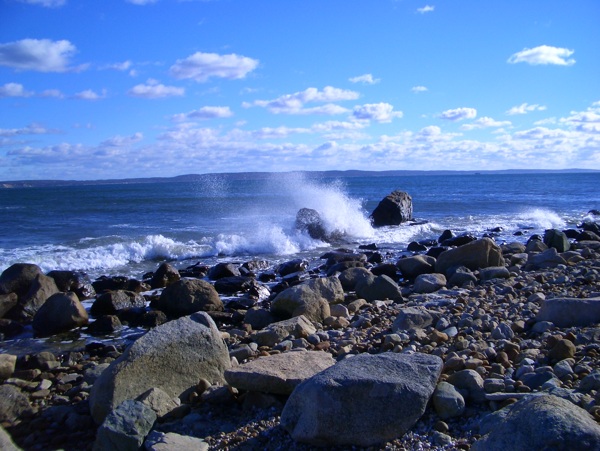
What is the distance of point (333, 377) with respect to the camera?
4.17 m

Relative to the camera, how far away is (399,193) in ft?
92.2

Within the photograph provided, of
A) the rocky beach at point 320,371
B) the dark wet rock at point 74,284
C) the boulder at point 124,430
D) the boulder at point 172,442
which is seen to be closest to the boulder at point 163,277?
the dark wet rock at point 74,284

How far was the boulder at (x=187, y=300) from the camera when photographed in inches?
402

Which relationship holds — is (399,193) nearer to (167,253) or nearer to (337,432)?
(167,253)

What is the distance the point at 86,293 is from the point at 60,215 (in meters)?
24.5

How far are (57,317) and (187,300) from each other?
223cm

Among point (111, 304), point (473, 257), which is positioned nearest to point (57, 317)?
point (111, 304)

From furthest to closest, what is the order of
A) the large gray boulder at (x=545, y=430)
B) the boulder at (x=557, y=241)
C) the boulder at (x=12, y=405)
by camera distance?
the boulder at (x=557, y=241) → the boulder at (x=12, y=405) → the large gray boulder at (x=545, y=430)

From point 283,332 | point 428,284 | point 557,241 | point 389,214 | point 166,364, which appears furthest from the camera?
point 389,214

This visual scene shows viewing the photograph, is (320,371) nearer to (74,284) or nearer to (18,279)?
(18,279)

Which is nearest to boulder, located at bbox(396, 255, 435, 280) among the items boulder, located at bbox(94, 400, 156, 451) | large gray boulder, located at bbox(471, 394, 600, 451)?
boulder, located at bbox(94, 400, 156, 451)

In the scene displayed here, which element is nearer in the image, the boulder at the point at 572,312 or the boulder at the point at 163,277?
the boulder at the point at 572,312

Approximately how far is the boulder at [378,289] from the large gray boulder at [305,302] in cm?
110

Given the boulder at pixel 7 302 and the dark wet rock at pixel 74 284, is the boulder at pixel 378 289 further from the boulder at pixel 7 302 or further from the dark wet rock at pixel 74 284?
the boulder at pixel 7 302
